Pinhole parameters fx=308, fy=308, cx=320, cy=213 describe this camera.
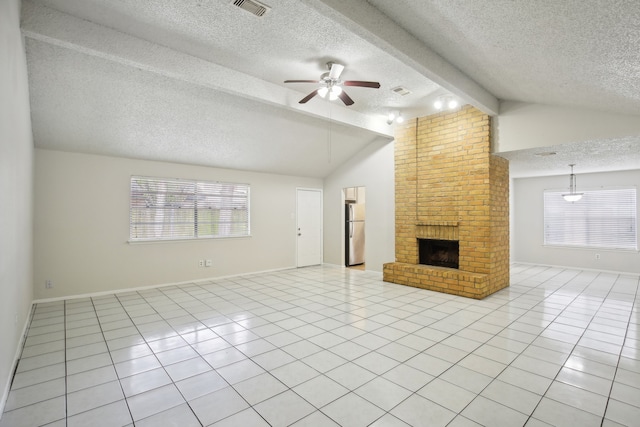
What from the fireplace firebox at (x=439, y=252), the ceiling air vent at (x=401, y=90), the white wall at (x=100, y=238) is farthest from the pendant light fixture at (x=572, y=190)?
the white wall at (x=100, y=238)

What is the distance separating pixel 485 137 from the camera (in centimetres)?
495

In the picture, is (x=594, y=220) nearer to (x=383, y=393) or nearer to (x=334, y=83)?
(x=334, y=83)

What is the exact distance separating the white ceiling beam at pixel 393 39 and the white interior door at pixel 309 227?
4.47 meters

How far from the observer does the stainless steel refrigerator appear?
25.4ft

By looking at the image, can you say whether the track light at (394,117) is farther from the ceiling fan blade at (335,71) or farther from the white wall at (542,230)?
the white wall at (542,230)

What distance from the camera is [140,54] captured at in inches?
124

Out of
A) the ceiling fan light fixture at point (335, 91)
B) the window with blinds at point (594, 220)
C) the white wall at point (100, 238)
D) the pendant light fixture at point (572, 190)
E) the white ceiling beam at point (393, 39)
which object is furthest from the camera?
the window with blinds at point (594, 220)

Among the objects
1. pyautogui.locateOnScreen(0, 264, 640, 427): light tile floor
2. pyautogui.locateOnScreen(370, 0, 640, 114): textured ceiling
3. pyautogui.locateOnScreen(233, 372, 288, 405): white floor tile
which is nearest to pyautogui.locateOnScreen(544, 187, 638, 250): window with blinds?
pyautogui.locateOnScreen(0, 264, 640, 427): light tile floor

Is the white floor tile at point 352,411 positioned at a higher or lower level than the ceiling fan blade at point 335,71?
lower

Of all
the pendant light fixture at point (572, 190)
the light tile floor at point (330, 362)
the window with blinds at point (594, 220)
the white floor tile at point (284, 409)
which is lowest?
the light tile floor at point (330, 362)

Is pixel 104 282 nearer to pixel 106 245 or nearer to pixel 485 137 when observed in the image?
pixel 106 245

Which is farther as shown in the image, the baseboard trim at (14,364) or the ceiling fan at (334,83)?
the ceiling fan at (334,83)

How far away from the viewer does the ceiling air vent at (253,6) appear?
245 cm

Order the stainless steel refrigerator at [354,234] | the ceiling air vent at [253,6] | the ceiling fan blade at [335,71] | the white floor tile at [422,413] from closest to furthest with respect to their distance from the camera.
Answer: the white floor tile at [422,413] → the ceiling air vent at [253,6] → the ceiling fan blade at [335,71] → the stainless steel refrigerator at [354,234]
